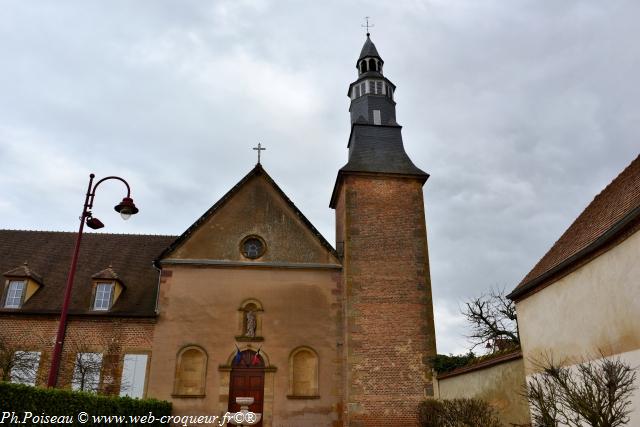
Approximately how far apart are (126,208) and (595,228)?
34.3ft

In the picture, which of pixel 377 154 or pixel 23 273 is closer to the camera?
pixel 23 273

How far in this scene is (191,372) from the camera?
17.9m

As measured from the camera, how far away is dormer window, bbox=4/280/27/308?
1880cm

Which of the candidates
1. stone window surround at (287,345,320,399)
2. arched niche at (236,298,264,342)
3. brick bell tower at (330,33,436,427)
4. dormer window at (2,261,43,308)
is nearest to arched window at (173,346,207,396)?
arched niche at (236,298,264,342)

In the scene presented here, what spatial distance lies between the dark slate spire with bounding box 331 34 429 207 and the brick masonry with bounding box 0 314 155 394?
9.82 meters

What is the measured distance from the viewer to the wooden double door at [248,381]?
1767cm

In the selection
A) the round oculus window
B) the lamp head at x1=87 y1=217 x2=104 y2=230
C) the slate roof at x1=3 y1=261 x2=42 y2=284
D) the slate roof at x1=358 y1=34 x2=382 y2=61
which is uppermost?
the slate roof at x1=358 y1=34 x2=382 y2=61

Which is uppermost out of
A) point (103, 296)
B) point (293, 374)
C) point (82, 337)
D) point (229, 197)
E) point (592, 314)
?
point (229, 197)

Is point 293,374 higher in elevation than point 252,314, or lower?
lower

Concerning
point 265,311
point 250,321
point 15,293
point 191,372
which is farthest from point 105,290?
point 265,311

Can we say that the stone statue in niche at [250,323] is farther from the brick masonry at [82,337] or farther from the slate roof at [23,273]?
the slate roof at [23,273]

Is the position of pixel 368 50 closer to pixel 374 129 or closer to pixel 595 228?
pixel 374 129

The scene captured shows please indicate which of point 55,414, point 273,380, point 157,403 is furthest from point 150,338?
point 55,414

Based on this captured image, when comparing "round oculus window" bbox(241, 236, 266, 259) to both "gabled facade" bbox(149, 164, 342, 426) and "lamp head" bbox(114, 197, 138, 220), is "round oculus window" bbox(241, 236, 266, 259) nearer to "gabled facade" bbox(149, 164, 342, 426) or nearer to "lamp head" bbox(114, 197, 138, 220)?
"gabled facade" bbox(149, 164, 342, 426)
